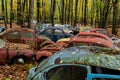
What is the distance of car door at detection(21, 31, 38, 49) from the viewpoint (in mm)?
15072

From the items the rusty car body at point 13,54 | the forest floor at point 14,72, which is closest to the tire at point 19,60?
the rusty car body at point 13,54

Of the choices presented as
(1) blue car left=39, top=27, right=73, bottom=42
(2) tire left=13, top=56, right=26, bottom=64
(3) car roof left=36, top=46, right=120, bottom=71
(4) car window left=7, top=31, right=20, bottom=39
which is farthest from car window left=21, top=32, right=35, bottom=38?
(3) car roof left=36, top=46, right=120, bottom=71

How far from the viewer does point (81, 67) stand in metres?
5.69

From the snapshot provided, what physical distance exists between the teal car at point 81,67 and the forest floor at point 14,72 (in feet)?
10.2

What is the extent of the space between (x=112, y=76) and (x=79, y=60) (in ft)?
3.18

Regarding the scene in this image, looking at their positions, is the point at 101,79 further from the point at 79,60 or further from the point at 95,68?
the point at 79,60

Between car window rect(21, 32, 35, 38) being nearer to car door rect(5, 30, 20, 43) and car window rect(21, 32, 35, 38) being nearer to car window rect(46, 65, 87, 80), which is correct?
car door rect(5, 30, 20, 43)

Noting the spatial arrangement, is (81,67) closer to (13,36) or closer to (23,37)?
(23,37)

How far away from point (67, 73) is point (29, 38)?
944cm

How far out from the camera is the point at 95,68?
18.2 ft

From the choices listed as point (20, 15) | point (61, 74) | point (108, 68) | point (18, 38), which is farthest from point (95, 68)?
point (20, 15)

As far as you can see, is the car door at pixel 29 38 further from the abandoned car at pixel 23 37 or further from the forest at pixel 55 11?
the forest at pixel 55 11

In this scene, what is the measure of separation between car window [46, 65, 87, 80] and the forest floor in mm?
3503

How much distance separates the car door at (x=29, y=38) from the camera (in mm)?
15072
